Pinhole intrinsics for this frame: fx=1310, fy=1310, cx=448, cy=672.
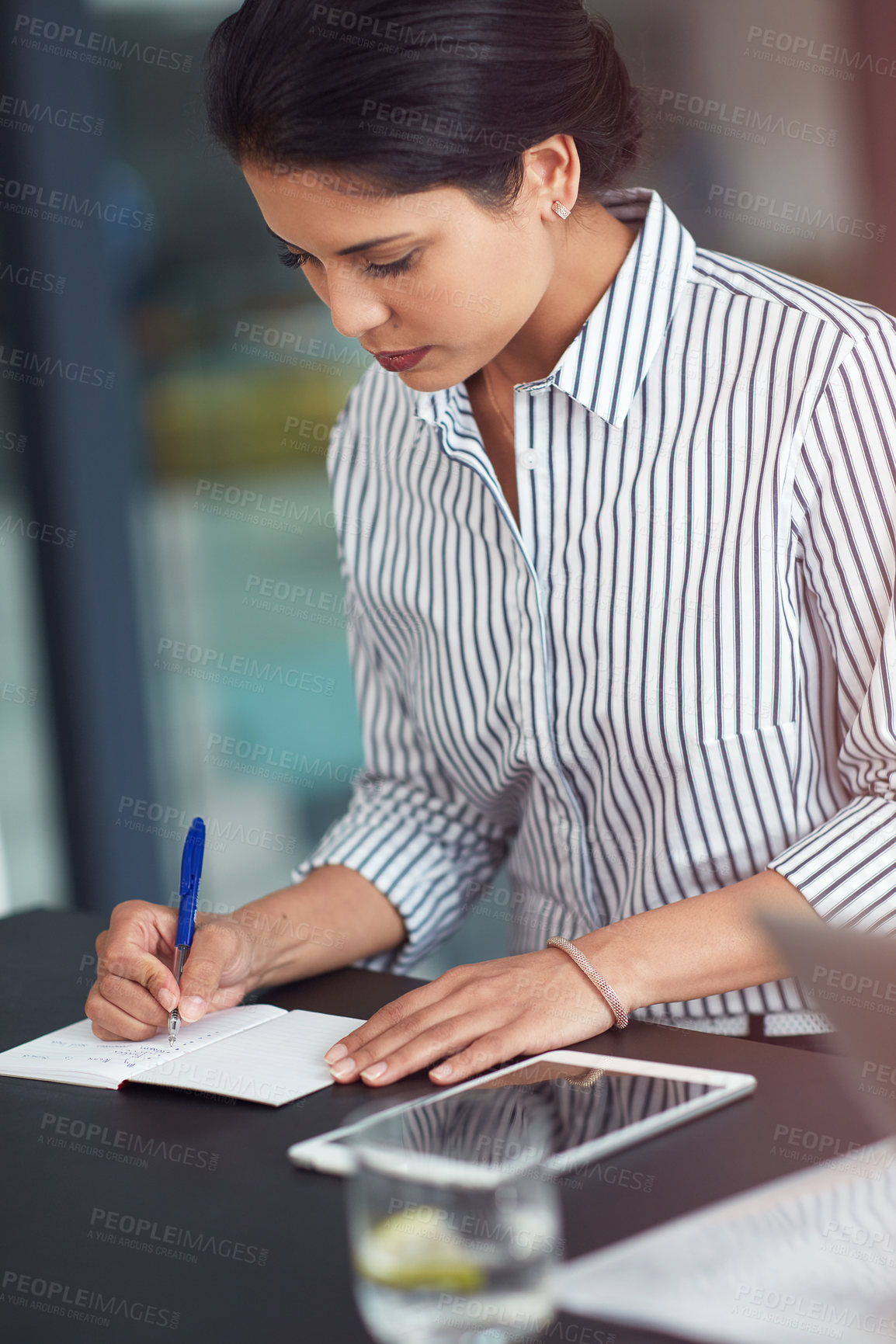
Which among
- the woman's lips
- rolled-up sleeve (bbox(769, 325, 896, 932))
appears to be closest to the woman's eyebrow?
the woman's lips

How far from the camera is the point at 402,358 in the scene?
1.24 m

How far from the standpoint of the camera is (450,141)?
1101mm

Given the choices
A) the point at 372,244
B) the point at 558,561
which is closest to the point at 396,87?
the point at 372,244

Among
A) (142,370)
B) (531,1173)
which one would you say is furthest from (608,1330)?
(142,370)

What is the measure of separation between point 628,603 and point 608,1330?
821 mm

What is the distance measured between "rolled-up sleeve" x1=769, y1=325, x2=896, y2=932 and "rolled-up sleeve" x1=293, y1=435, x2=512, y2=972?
18.5 inches

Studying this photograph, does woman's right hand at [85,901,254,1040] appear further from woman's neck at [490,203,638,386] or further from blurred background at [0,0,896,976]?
blurred background at [0,0,896,976]

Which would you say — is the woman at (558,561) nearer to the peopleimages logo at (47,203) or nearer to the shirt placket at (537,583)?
the shirt placket at (537,583)

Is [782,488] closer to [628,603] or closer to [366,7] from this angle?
[628,603]

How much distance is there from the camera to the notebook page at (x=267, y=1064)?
0.96 metres

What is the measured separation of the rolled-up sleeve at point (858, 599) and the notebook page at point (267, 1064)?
1.38ft

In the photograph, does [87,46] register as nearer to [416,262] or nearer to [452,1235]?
[416,262]

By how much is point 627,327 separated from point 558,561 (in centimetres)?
25

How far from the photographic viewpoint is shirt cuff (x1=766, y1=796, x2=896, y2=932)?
43.4 inches
